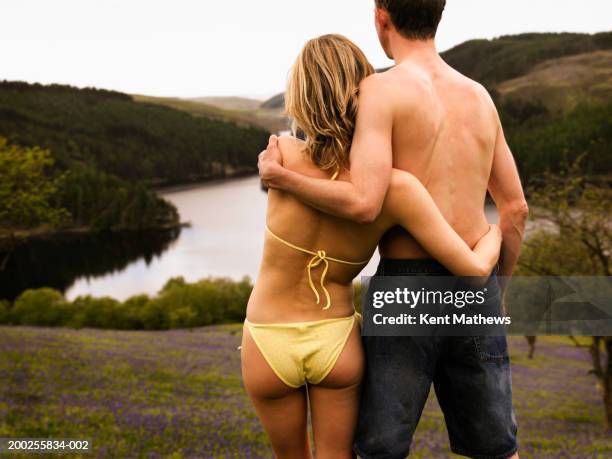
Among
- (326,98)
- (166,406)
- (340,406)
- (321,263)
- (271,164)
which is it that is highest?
(326,98)

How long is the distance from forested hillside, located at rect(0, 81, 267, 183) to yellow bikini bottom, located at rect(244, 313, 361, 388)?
100 metres

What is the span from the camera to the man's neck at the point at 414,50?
3465 mm

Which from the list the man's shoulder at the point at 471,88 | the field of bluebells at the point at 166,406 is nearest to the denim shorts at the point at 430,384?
the man's shoulder at the point at 471,88

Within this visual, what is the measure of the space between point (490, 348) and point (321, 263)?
3.48 ft

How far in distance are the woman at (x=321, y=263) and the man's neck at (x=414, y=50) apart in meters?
0.27

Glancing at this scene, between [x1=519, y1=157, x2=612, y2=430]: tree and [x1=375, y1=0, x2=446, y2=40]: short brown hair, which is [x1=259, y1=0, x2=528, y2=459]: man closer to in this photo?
[x1=375, y1=0, x2=446, y2=40]: short brown hair

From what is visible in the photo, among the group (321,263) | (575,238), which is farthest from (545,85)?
(321,263)

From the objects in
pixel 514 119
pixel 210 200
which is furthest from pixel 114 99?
pixel 514 119

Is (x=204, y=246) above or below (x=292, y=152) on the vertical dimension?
below

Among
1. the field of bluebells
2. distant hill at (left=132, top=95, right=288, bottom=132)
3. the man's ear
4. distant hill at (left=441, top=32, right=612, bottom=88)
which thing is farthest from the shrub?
distant hill at (left=132, top=95, right=288, bottom=132)

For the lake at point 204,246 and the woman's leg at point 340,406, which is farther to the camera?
the lake at point 204,246

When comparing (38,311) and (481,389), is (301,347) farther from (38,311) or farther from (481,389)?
(38,311)

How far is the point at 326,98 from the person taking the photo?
320cm

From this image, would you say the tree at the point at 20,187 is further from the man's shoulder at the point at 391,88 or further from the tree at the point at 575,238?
the man's shoulder at the point at 391,88
